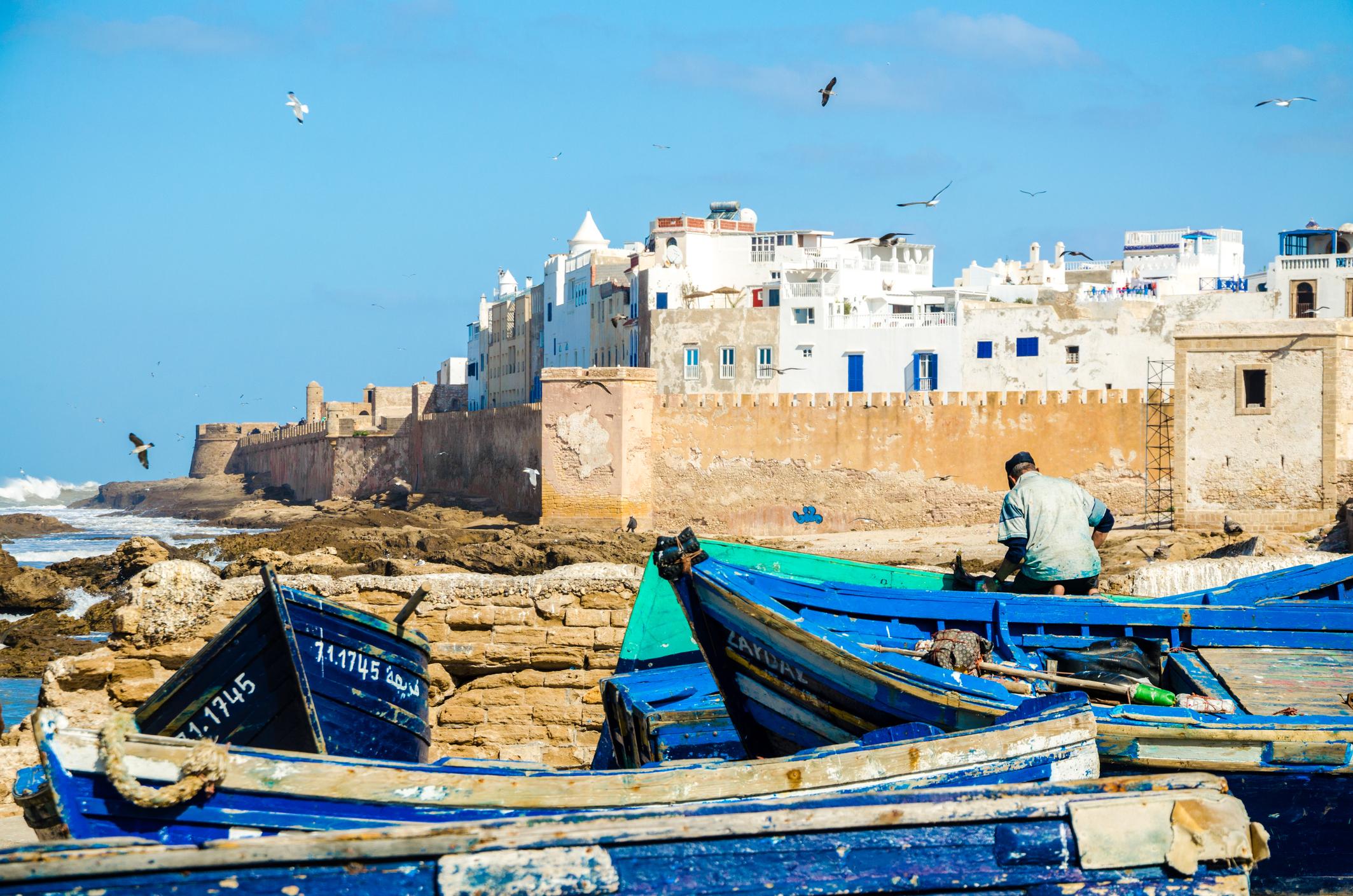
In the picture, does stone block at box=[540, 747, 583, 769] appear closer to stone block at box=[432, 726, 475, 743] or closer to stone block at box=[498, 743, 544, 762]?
stone block at box=[498, 743, 544, 762]

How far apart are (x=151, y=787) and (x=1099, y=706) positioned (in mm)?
3128

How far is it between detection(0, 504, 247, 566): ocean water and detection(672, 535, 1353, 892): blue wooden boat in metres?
22.6

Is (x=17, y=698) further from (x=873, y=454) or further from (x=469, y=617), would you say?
(x=873, y=454)

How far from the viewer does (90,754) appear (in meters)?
3.71

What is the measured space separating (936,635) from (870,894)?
2.94 meters

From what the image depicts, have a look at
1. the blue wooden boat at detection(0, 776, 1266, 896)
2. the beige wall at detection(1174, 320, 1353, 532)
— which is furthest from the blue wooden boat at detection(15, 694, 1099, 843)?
the beige wall at detection(1174, 320, 1353, 532)

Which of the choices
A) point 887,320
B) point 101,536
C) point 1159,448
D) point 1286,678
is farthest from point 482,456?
point 1286,678

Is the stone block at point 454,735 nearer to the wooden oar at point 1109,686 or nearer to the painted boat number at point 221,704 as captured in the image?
the painted boat number at point 221,704

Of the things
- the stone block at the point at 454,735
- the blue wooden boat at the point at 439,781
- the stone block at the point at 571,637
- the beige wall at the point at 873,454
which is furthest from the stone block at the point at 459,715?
the beige wall at the point at 873,454

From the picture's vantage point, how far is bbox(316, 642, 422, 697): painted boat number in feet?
16.4

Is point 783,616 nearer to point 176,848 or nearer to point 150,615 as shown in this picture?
point 176,848

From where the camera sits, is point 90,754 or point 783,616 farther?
point 783,616

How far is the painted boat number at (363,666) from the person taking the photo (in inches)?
197

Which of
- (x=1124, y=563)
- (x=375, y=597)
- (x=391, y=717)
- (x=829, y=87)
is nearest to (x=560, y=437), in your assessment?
(x=829, y=87)
